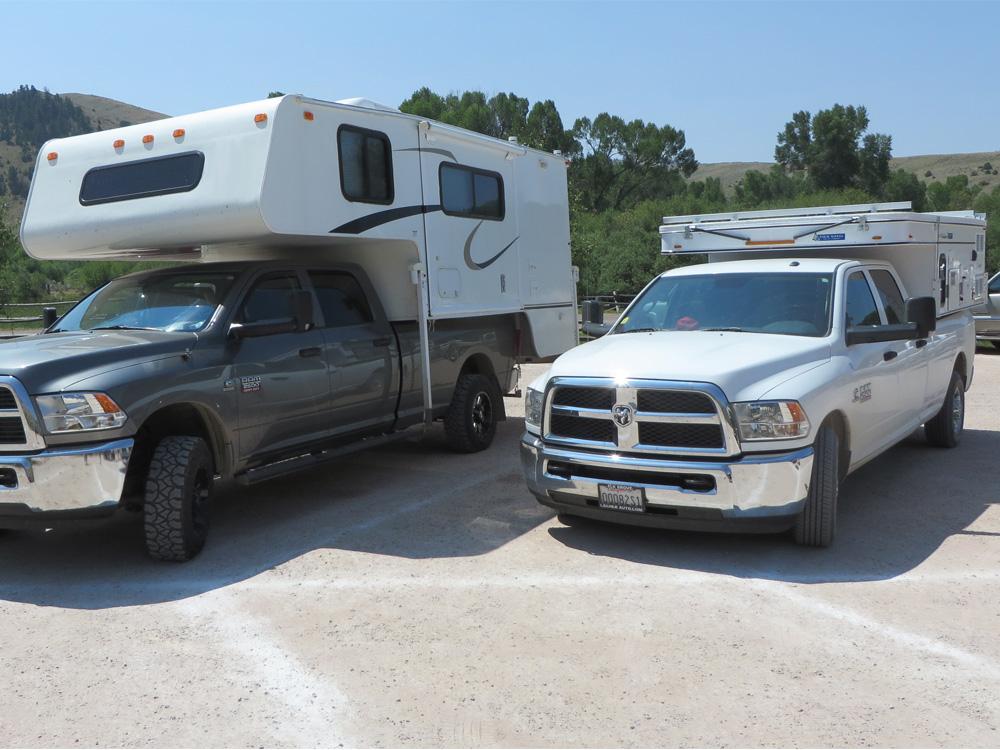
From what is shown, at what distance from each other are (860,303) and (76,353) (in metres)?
5.44

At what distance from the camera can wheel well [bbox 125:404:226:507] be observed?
617 centimetres

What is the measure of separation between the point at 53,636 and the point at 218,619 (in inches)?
32.3

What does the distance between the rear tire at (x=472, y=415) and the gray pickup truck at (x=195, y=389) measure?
3.0 inches

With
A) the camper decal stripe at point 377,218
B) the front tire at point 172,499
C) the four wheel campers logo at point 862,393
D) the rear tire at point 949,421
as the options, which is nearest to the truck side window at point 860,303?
the four wheel campers logo at point 862,393

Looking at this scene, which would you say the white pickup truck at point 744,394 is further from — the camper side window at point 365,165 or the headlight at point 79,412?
the headlight at point 79,412

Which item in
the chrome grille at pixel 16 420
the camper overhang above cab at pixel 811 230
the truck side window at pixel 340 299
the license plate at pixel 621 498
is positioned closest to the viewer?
the chrome grille at pixel 16 420

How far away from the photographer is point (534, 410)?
648 cm

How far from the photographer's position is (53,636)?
4.94 metres

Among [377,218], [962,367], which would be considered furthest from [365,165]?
[962,367]

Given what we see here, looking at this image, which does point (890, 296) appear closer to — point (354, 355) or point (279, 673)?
point (354, 355)

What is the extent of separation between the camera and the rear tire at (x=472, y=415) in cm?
919

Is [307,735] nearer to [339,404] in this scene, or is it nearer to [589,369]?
[589,369]

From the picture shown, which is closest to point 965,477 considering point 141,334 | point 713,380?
point 713,380

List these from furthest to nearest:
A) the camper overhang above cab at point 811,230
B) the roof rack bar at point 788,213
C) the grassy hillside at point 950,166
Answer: the grassy hillside at point 950,166 < the roof rack bar at point 788,213 < the camper overhang above cab at point 811,230
